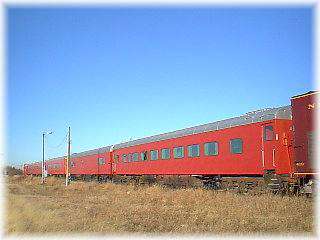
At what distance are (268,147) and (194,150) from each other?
5.57m

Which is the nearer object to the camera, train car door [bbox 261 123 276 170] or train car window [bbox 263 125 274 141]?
train car door [bbox 261 123 276 170]

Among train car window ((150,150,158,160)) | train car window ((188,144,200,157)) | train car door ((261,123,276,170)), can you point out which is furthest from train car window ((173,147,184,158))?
train car door ((261,123,276,170))

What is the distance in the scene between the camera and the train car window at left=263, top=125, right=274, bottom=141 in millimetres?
14998

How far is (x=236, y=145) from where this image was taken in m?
16.8

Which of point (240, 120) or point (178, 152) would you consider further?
point (178, 152)

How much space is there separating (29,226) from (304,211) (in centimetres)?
685

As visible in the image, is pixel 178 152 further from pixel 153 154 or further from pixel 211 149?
pixel 211 149

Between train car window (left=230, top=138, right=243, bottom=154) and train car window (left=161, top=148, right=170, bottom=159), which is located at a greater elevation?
train car window (left=230, top=138, right=243, bottom=154)

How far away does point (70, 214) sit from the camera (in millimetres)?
10891

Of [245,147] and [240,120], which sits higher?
[240,120]

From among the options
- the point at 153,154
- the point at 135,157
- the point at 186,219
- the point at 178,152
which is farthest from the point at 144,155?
the point at 186,219

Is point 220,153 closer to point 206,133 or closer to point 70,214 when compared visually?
point 206,133

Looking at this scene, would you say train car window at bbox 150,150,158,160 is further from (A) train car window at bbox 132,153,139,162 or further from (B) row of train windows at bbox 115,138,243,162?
(A) train car window at bbox 132,153,139,162

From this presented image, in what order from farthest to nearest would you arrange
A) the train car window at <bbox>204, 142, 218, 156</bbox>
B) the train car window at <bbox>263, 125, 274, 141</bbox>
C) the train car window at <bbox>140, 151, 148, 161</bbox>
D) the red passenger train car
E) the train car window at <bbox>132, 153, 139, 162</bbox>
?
the train car window at <bbox>132, 153, 139, 162</bbox> → the train car window at <bbox>140, 151, 148, 161</bbox> → the train car window at <bbox>204, 142, 218, 156</bbox> → the train car window at <bbox>263, 125, 274, 141</bbox> → the red passenger train car
